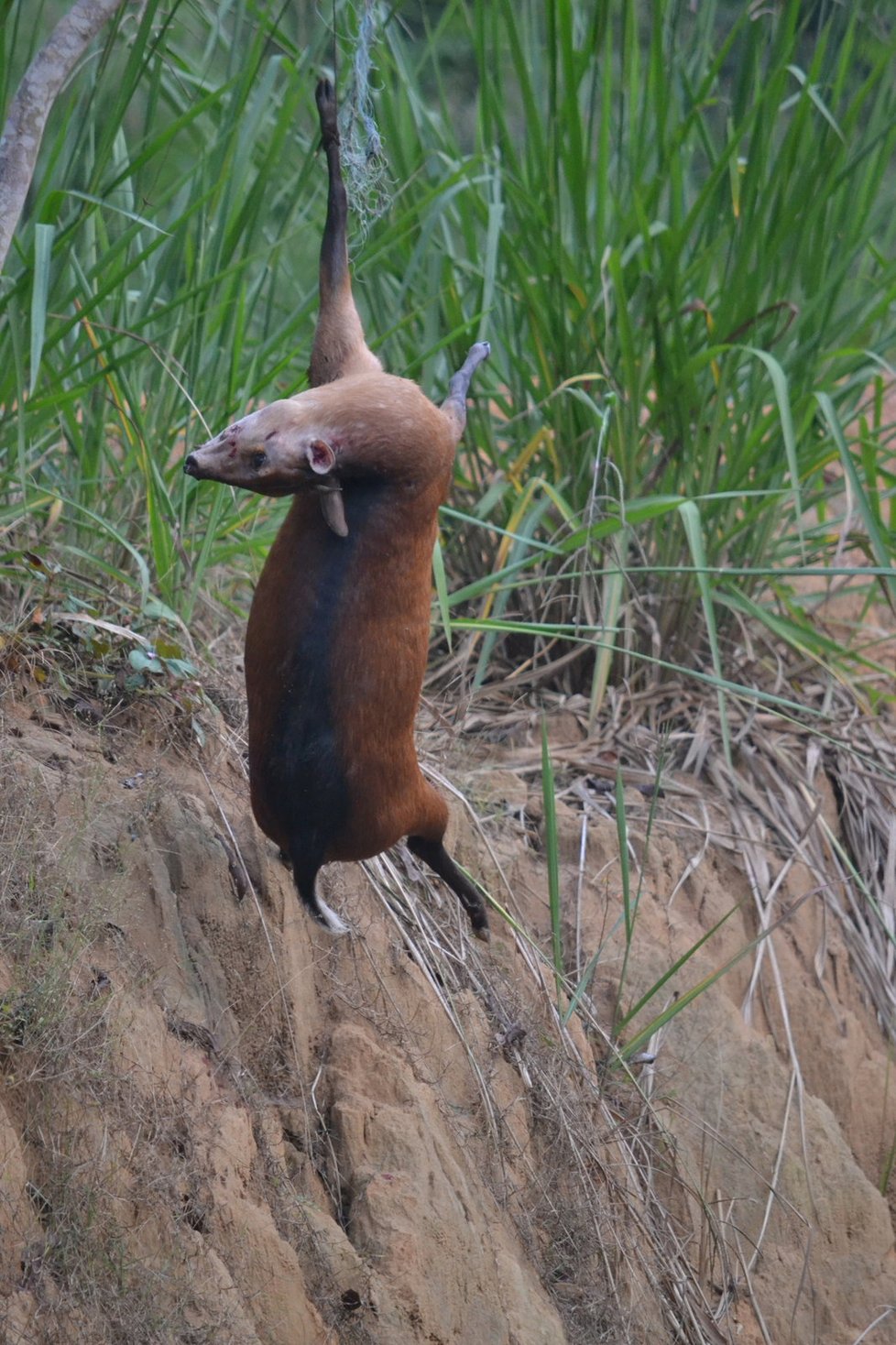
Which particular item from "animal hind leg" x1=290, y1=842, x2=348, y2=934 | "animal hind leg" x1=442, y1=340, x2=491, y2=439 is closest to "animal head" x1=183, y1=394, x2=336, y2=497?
"animal hind leg" x1=442, y1=340, x2=491, y2=439

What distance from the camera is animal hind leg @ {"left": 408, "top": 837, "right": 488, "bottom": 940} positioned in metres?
2.06


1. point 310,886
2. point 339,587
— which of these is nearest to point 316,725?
point 339,587

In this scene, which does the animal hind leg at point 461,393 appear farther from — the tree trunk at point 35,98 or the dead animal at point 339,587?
the tree trunk at point 35,98

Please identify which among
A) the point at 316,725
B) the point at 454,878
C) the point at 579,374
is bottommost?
the point at 454,878

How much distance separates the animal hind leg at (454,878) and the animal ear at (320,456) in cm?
69

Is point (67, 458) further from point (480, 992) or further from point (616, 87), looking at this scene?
point (616, 87)

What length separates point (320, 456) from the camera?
151 cm

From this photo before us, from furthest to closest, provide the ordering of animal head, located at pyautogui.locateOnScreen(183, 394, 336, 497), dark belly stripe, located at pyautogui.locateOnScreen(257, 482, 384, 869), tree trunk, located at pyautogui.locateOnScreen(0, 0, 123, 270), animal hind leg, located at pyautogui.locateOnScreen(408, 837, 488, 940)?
animal hind leg, located at pyautogui.locateOnScreen(408, 837, 488, 940) → tree trunk, located at pyautogui.locateOnScreen(0, 0, 123, 270) → dark belly stripe, located at pyautogui.locateOnScreen(257, 482, 384, 869) → animal head, located at pyautogui.locateOnScreen(183, 394, 336, 497)

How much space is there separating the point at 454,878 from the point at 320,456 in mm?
875

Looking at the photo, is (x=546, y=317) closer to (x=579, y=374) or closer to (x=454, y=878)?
(x=579, y=374)

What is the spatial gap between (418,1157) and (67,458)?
1.52 metres

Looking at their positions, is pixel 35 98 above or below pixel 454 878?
above

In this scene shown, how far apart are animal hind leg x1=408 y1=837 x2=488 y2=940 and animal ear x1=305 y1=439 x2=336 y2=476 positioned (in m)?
0.69

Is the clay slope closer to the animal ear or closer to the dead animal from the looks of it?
the dead animal
